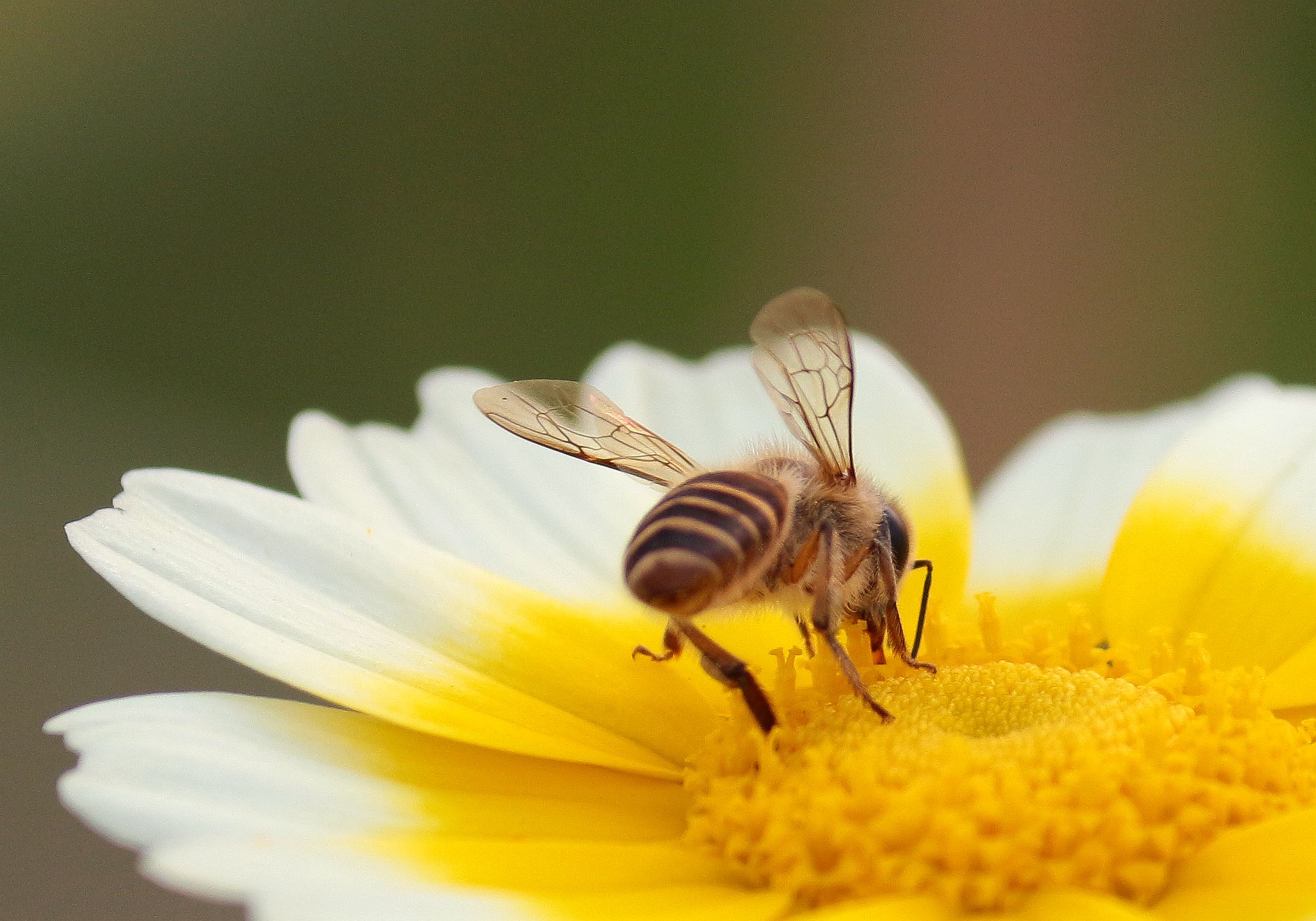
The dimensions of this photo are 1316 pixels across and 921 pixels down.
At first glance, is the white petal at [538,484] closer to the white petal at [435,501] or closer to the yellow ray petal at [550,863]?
the white petal at [435,501]

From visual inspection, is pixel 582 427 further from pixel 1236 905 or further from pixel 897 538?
pixel 1236 905

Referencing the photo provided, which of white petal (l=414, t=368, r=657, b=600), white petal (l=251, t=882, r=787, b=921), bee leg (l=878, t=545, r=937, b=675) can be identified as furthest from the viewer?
white petal (l=414, t=368, r=657, b=600)

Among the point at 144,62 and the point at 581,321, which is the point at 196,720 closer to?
the point at 581,321

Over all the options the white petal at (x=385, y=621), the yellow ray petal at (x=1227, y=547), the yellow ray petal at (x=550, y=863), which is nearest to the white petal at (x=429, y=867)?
the yellow ray petal at (x=550, y=863)

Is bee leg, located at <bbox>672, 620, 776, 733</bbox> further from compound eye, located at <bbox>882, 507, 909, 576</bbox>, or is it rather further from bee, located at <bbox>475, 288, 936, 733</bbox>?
compound eye, located at <bbox>882, 507, 909, 576</bbox>

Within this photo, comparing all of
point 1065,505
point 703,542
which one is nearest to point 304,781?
point 703,542

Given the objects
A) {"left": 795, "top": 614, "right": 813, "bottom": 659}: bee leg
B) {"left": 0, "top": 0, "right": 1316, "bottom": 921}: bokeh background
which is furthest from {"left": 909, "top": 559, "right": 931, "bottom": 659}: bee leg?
{"left": 0, "top": 0, "right": 1316, "bottom": 921}: bokeh background
